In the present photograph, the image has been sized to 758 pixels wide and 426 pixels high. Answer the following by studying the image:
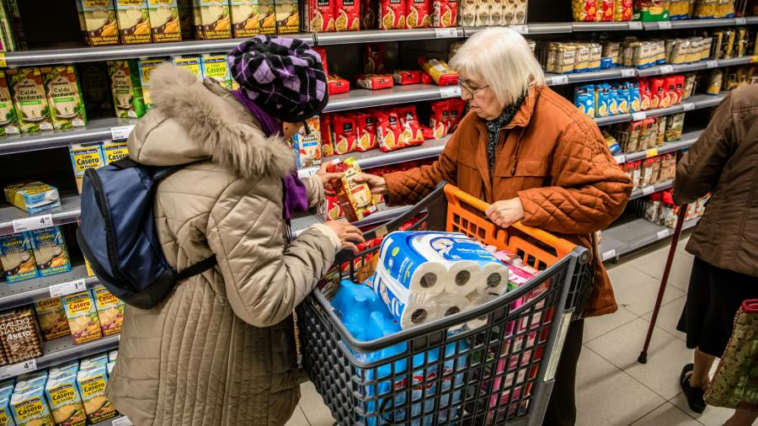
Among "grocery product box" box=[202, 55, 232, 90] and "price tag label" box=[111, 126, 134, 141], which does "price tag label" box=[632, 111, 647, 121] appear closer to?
"grocery product box" box=[202, 55, 232, 90]

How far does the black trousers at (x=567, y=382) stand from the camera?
5.94 feet

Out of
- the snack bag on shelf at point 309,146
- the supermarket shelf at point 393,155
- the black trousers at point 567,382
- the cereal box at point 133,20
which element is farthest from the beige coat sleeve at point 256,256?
the supermarket shelf at point 393,155

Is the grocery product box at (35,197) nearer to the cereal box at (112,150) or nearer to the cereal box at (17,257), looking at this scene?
the cereal box at (17,257)

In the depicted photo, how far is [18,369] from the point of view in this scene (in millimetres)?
2326

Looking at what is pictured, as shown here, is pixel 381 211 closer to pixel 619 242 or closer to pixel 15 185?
pixel 15 185

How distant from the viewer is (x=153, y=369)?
1335mm

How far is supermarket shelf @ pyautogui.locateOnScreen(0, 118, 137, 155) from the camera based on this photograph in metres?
2.05

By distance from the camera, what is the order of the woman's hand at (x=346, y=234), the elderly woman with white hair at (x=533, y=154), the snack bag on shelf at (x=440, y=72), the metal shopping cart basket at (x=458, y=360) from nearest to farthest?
1. the metal shopping cart basket at (x=458, y=360)
2. the woman's hand at (x=346, y=234)
3. the elderly woman with white hair at (x=533, y=154)
4. the snack bag on shelf at (x=440, y=72)

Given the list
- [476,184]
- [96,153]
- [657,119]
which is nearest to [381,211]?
[476,184]

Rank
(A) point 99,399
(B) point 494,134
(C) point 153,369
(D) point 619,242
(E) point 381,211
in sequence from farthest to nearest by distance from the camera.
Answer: (D) point 619,242
(E) point 381,211
(A) point 99,399
(B) point 494,134
(C) point 153,369

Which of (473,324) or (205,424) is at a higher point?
(473,324)

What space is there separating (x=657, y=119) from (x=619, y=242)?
3.38 feet

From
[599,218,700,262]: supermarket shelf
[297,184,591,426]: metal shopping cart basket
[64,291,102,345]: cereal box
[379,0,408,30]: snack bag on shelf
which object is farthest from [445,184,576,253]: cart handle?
[599,218,700,262]: supermarket shelf

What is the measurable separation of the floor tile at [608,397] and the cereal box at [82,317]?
238 cm
